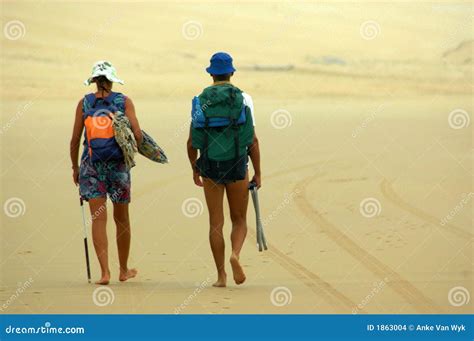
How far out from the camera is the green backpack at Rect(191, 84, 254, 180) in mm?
8250

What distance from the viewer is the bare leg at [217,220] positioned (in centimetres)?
848

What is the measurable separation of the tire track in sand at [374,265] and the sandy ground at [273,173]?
0.02 m

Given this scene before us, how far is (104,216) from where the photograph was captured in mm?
8594

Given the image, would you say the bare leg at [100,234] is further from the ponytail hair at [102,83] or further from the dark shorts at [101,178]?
the ponytail hair at [102,83]

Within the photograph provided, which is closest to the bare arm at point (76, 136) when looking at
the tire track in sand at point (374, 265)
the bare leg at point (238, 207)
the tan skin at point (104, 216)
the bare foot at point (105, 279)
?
the tan skin at point (104, 216)

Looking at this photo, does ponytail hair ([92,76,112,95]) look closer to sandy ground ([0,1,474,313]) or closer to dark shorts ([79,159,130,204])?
dark shorts ([79,159,130,204])

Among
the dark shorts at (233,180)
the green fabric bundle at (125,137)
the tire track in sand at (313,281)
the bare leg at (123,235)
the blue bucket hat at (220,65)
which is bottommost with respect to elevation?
the tire track in sand at (313,281)

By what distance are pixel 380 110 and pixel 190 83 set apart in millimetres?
6736

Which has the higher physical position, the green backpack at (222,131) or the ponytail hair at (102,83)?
the ponytail hair at (102,83)

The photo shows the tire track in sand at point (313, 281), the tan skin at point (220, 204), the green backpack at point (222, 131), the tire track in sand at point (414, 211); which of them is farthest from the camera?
the tire track in sand at point (414, 211)

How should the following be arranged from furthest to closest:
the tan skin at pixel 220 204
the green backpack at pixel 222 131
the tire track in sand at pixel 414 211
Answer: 1. the tire track in sand at pixel 414 211
2. the tan skin at pixel 220 204
3. the green backpack at pixel 222 131

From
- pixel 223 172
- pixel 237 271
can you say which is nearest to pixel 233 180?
pixel 223 172

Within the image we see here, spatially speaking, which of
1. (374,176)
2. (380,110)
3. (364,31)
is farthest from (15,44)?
(374,176)

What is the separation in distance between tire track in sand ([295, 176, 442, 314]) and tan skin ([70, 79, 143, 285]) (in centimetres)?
182
